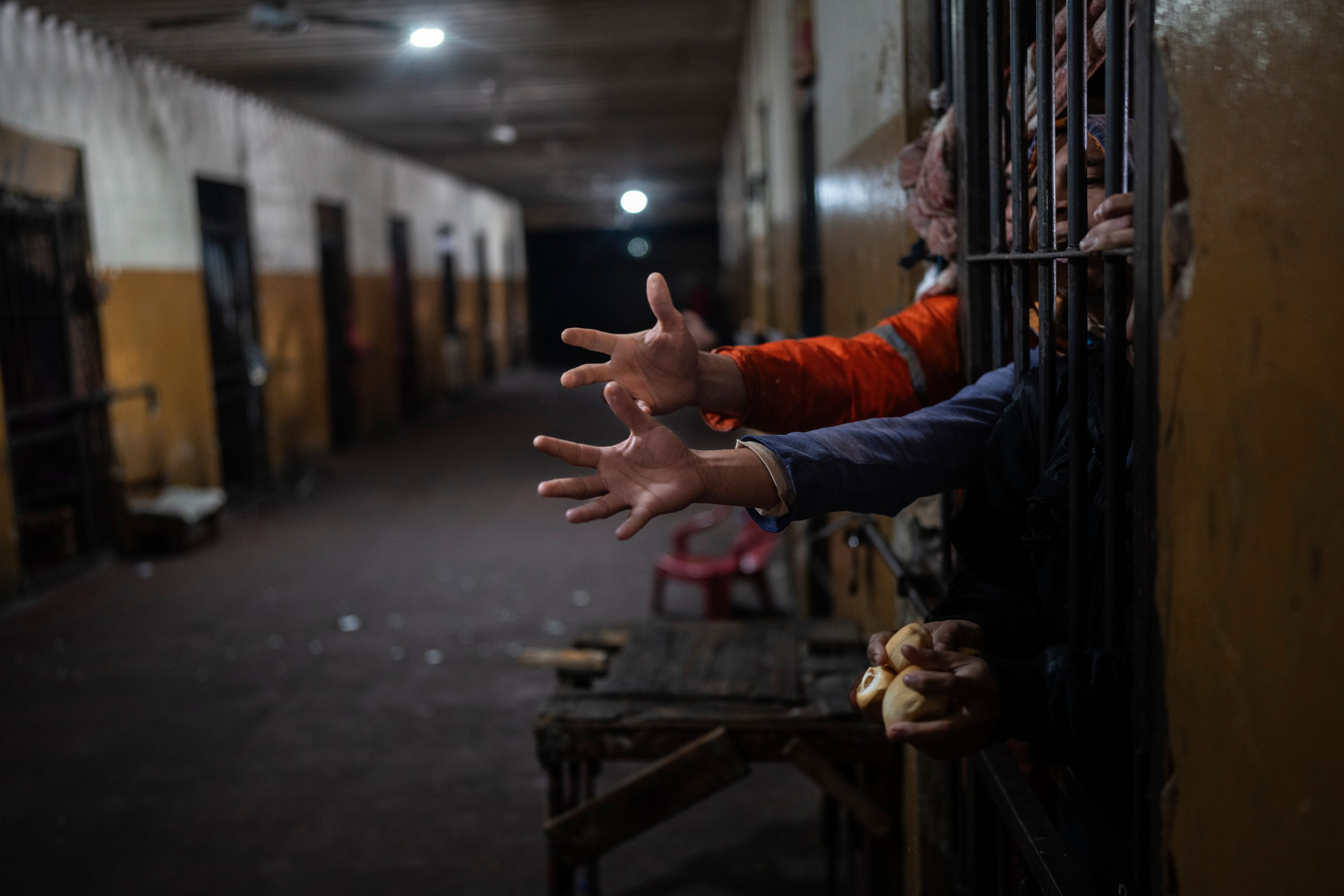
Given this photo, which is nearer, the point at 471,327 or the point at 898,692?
the point at 898,692

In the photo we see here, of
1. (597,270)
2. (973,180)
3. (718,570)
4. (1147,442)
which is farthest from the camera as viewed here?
(597,270)

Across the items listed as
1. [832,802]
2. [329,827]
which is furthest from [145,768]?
[832,802]

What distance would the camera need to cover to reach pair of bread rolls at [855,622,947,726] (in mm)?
1218

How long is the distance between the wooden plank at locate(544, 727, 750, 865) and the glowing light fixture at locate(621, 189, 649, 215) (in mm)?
19248

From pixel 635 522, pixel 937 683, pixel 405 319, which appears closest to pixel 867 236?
pixel 635 522

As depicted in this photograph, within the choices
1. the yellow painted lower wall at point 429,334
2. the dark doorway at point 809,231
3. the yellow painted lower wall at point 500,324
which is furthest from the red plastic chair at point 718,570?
the yellow painted lower wall at point 500,324

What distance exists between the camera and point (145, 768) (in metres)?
3.81

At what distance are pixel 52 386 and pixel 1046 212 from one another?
661 cm

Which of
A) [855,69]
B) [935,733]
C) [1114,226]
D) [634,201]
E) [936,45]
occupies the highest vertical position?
[634,201]

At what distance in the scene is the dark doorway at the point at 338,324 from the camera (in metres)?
11.6

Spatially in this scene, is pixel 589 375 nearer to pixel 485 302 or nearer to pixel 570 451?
pixel 570 451

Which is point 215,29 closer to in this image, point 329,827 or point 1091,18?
point 329,827

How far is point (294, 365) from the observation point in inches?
395

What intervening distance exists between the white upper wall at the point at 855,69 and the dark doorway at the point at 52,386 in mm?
4856
